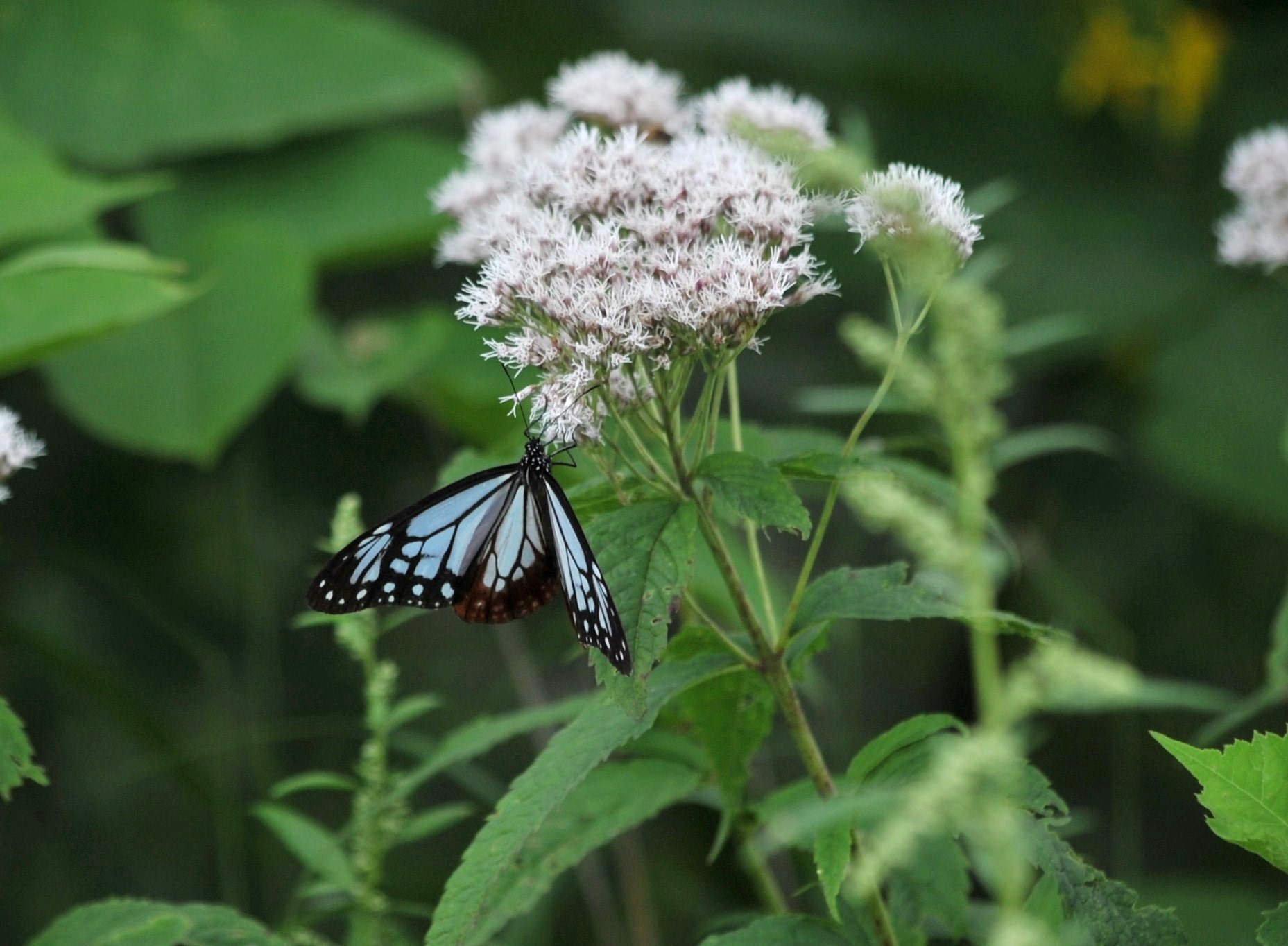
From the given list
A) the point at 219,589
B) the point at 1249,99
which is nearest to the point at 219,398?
the point at 219,589

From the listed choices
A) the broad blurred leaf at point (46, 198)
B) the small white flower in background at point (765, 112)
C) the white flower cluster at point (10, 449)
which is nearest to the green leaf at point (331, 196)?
the broad blurred leaf at point (46, 198)

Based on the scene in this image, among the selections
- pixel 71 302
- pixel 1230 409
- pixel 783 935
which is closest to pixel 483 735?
pixel 783 935

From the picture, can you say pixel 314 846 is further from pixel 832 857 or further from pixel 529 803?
pixel 832 857

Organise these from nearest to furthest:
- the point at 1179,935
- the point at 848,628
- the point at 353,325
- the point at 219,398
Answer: the point at 1179,935
the point at 848,628
the point at 219,398
the point at 353,325

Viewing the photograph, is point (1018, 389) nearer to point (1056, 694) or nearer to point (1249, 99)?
point (1249, 99)

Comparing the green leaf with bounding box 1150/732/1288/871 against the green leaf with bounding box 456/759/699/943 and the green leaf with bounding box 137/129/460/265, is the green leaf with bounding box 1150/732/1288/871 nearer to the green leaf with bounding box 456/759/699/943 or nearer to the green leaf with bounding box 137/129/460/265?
the green leaf with bounding box 456/759/699/943

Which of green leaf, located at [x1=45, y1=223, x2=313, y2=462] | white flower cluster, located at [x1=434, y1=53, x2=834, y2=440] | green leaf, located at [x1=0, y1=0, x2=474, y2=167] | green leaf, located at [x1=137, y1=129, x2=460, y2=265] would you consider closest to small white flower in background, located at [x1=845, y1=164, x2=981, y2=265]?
white flower cluster, located at [x1=434, y1=53, x2=834, y2=440]
